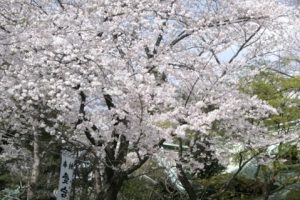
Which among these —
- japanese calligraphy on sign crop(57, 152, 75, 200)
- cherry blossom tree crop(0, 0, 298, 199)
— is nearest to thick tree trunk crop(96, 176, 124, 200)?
cherry blossom tree crop(0, 0, 298, 199)

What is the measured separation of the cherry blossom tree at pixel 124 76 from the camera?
5.75m

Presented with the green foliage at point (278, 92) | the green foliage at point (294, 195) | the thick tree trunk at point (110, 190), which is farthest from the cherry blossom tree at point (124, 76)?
the green foliage at point (294, 195)

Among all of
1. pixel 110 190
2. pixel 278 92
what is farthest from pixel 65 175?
pixel 278 92

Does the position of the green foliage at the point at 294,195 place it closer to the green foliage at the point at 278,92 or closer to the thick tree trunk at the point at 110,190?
the green foliage at the point at 278,92

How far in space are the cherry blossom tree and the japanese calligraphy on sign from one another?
0.41 meters

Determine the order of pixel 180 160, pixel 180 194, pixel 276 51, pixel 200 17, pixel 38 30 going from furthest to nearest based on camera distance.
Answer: pixel 180 194 < pixel 276 51 < pixel 200 17 < pixel 180 160 < pixel 38 30

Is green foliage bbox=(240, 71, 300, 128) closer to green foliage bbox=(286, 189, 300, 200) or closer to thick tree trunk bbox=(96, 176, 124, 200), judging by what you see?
green foliage bbox=(286, 189, 300, 200)

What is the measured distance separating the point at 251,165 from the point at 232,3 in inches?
181

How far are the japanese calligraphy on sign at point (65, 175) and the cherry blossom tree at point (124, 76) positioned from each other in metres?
0.41

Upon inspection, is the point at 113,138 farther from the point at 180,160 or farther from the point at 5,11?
the point at 5,11

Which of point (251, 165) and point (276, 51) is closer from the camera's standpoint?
point (276, 51)

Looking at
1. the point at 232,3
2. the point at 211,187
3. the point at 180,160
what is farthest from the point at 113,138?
the point at 211,187

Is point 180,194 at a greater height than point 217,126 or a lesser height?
lesser

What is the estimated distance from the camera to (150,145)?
6070 mm
